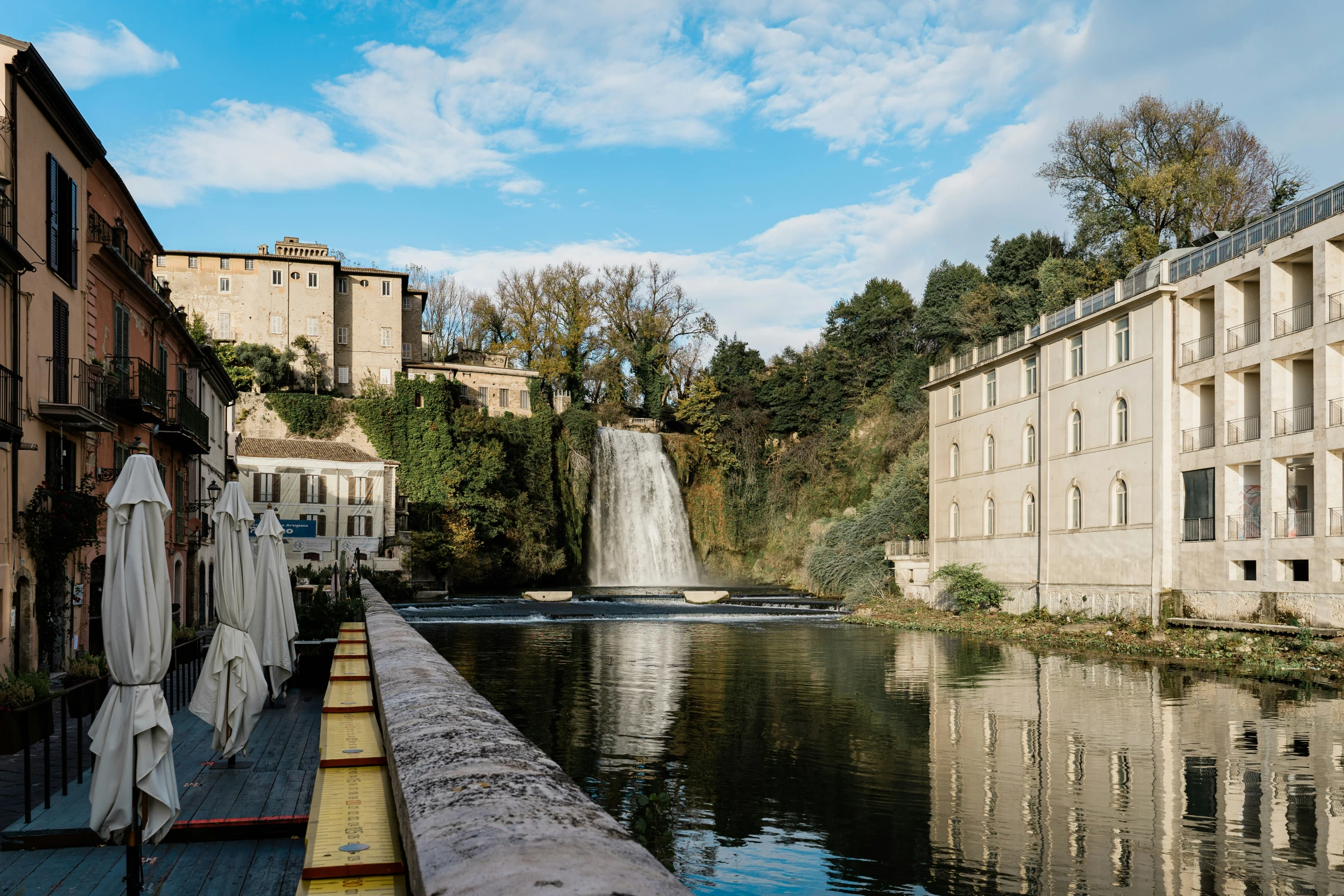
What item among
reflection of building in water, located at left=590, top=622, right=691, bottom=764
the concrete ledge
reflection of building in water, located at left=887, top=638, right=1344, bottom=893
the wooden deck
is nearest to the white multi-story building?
reflection of building in water, located at left=887, top=638, right=1344, bottom=893

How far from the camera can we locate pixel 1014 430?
3666cm

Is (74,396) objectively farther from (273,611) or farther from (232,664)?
(232,664)

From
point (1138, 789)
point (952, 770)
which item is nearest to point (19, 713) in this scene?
point (952, 770)

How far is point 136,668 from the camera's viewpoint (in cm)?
616

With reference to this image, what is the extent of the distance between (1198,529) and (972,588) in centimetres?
978

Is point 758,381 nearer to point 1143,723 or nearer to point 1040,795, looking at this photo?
point 1143,723

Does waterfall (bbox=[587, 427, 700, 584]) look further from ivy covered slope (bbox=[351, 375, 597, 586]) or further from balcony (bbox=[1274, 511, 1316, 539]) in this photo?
balcony (bbox=[1274, 511, 1316, 539])

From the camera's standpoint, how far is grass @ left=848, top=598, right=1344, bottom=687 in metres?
22.1

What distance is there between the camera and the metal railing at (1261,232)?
24.2m

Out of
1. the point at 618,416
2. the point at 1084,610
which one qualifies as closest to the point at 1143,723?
the point at 1084,610

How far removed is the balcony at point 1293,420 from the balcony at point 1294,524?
1.95m

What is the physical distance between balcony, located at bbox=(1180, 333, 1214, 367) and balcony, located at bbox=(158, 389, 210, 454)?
84.9 ft

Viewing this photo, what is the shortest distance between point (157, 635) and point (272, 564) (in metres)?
6.26

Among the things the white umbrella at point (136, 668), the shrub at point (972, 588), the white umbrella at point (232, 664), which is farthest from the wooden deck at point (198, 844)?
the shrub at point (972, 588)
